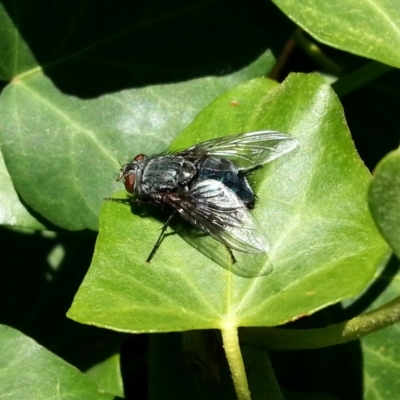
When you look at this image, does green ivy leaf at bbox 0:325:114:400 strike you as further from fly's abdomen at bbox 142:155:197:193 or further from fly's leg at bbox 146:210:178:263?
fly's abdomen at bbox 142:155:197:193

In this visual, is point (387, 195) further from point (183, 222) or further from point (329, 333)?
point (183, 222)

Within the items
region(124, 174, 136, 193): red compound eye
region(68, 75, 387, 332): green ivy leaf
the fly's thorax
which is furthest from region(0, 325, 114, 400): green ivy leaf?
the fly's thorax

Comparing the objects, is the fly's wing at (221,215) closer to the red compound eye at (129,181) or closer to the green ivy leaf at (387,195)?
the red compound eye at (129,181)

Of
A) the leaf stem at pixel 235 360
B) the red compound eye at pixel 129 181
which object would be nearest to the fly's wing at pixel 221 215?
the red compound eye at pixel 129 181

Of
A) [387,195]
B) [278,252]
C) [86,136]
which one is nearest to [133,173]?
[86,136]

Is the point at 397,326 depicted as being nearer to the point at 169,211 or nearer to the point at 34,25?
the point at 169,211
